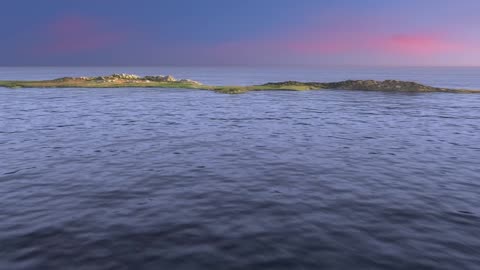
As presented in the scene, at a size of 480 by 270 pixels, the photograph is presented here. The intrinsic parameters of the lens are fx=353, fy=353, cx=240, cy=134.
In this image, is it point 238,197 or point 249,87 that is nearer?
point 238,197

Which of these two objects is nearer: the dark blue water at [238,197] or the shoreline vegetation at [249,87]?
the dark blue water at [238,197]

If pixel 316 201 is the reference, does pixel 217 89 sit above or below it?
above

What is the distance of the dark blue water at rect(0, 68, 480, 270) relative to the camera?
35.3 ft

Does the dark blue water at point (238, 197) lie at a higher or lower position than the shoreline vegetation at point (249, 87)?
lower

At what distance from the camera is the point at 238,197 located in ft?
51.1

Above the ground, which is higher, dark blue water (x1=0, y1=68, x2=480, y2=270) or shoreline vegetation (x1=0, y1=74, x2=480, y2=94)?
shoreline vegetation (x1=0, y1=74, x2=480, y2=94)

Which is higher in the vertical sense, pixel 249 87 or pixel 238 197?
pixel 249 87

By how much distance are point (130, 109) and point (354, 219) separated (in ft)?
121

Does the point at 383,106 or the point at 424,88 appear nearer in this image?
the point at 383,106

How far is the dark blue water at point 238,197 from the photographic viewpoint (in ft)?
35.3

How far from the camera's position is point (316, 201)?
1513 cm

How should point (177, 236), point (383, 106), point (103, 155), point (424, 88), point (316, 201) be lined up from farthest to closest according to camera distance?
point (424, 88) → point (383, 106) → point (103, 155) → point (316, 201) → point (177, 236)

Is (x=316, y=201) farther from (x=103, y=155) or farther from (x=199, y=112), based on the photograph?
(x=199, y=112)

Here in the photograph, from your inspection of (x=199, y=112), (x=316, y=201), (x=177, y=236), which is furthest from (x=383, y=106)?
(x=177, y=236)
